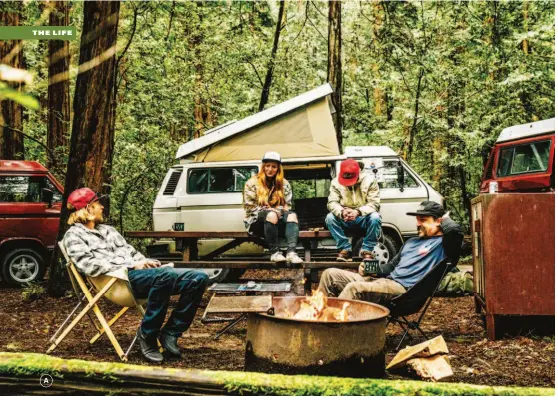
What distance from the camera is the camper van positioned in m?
8.27

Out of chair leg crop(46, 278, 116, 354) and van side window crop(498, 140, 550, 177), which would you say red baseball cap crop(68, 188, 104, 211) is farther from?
van side window crop(498, 140, 550, 177)

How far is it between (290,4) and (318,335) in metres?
15.3

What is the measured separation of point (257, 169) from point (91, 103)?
8.89 feet

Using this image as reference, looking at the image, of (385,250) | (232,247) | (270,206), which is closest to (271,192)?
(270,206)

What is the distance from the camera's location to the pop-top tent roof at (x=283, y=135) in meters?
8.30

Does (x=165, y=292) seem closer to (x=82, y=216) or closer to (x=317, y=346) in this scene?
(x=82, y=216)

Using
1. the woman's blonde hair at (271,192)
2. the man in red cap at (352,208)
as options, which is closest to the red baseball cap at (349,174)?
the man in red cap at (352,208)

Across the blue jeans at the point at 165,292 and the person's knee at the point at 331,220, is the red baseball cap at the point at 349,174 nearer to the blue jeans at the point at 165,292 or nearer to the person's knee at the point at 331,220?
the person's knee at the point at 331,220

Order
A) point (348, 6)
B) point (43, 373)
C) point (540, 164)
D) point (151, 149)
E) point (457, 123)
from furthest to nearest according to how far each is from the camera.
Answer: point (348, 6) → point (457, 123) → point (151, 149) → point (540, 164) → point (43, 373)

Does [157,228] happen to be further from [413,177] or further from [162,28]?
[162,28]

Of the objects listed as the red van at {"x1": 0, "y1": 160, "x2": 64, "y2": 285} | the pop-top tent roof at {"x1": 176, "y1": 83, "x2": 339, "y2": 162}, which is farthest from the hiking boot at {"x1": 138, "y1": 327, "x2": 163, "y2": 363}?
the red van at {"x1": 0, "y1": 160, "x2": 64, "y2": 285}

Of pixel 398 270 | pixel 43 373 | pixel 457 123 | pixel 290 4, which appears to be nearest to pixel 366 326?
pixel 398 270

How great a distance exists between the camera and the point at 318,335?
323 cm

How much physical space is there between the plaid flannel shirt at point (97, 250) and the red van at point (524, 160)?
7.47m
